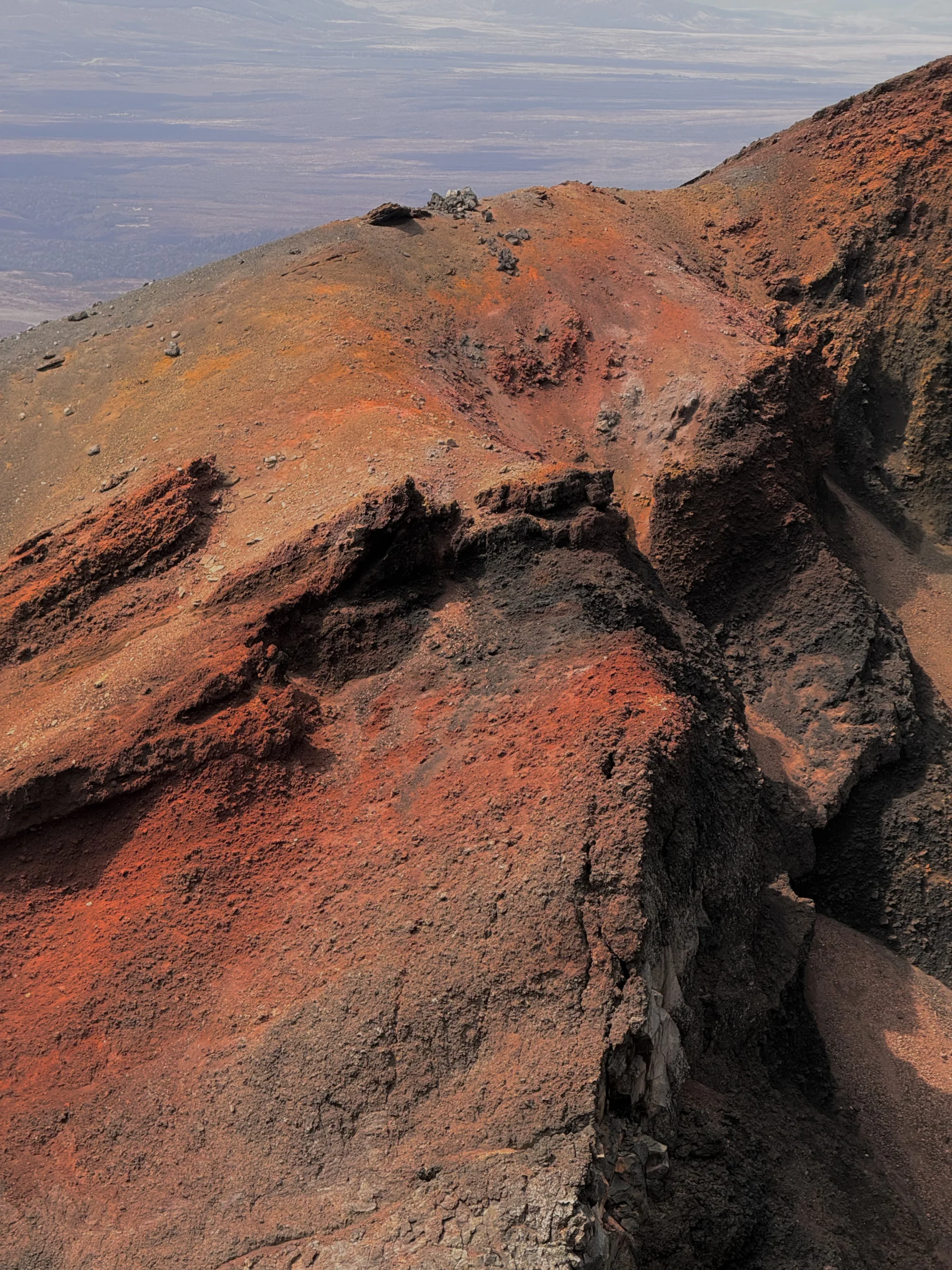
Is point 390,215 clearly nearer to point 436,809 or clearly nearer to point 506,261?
point 506,261

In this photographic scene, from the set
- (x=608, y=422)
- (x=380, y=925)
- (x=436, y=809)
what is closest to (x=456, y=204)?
(x=608, y=422)

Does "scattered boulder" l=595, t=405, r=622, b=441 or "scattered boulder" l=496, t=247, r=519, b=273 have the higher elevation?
"scattered boulder" l=496, t=247, r=519, b=273

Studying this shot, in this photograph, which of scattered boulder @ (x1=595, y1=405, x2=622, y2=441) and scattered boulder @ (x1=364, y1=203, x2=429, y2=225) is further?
scattered boulder @ (x1=364, y1=203, x2=429, y2=225)

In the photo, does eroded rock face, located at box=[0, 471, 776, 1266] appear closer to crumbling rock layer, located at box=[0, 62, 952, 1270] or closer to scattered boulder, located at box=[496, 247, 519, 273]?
crumbling rock layer, located at box=[0, 62, 952, 1270]

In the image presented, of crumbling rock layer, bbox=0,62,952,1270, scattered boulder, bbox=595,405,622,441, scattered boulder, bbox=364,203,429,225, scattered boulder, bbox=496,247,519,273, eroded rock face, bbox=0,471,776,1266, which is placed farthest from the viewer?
scattered boulder, bbox=364,203,429,225

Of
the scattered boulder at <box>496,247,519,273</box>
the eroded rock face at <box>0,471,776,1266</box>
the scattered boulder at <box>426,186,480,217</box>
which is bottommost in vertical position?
the eroded rock face at <box>0,471,776,1266</box>

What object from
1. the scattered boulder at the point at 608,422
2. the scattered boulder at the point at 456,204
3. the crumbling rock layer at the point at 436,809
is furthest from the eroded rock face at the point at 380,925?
the scattered boulder at the point at 456,204

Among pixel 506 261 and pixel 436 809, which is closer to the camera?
pixel 436 809

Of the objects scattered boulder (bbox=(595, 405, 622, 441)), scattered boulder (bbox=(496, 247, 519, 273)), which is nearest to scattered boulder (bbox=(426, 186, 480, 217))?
scattered boulder (bbox=(496, 247, 519, 273))

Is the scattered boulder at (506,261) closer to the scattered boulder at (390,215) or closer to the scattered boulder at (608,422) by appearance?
the scattered boulder at (390,215)
